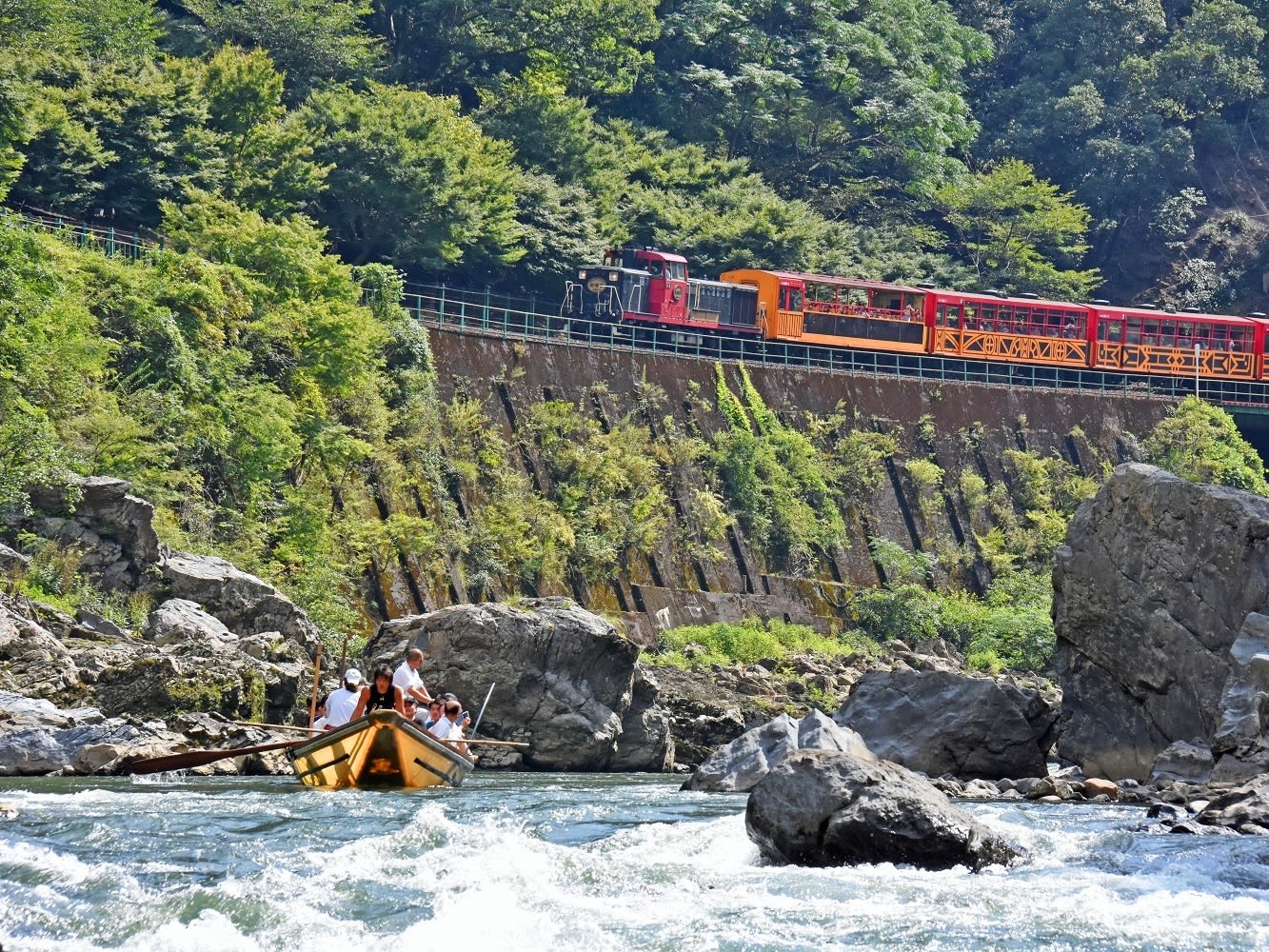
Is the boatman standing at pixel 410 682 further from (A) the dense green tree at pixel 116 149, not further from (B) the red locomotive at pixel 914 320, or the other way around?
(B) the red locomotive at pixel 914 320

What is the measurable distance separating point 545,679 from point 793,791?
1321cm

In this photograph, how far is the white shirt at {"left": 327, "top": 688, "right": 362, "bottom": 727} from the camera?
2352 centimetres

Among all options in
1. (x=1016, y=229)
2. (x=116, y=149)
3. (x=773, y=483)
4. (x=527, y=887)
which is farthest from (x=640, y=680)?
(x=1016, y=229)

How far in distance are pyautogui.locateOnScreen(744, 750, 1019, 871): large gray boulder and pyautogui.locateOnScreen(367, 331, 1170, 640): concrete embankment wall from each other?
73.0 feet

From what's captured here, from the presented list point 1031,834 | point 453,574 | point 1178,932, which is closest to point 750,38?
point 453,574

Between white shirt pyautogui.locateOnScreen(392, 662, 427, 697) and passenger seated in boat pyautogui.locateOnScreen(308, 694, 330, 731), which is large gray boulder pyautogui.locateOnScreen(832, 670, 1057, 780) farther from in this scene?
passenger seated in boat pyautogui.locateOnScreen(308, 694, 330, 731)

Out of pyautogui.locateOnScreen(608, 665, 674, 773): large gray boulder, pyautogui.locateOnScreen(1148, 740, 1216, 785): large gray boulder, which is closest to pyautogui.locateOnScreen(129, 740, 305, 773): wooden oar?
pyautogui.locateOnScreen(608, 665, 674, 773): large gray boulder

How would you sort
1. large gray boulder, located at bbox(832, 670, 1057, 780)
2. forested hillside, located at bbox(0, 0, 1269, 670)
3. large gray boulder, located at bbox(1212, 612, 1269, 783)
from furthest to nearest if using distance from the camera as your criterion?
1. forested hillside, located at bbox(0, 0, 1269, 670)
2. large gray boulder, located at bbox(832, 670, 1057, 780)
3. large gray boulder, located at bbox(1212, 612, 1269, 783)

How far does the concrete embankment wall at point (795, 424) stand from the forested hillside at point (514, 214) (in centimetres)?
53

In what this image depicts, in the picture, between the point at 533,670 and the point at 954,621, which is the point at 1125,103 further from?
the point at 533,670

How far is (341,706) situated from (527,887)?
27.9 feet

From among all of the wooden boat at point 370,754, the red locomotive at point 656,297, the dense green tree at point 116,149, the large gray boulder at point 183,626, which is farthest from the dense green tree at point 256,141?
the wooden boat at point 370,754

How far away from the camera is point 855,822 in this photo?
17203 millimetres

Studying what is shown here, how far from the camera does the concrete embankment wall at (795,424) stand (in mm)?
44844
